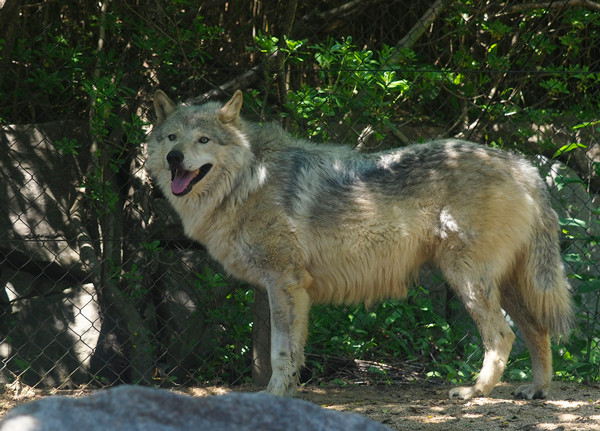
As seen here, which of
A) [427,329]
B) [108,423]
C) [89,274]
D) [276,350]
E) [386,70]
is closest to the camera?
[108,423]

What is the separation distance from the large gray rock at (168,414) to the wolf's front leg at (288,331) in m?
1.89

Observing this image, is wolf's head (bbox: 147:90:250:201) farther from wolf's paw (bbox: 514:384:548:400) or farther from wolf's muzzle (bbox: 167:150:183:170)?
wolf's paw (bbox: 514:384:548:400)

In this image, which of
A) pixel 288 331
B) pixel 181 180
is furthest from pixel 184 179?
pixel 288 331

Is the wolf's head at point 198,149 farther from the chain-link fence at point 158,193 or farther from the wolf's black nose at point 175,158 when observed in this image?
the chain-link fence at point 158,193

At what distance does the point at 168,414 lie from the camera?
1.86 meters

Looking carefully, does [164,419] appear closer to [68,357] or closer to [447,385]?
[447,385]

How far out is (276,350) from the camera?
152 inches

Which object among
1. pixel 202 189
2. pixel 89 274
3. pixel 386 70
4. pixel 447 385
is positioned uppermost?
pixel 386 70

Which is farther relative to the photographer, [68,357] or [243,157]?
[68,357]

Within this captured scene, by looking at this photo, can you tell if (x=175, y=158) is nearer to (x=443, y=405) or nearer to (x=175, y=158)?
(x=175, y=158)

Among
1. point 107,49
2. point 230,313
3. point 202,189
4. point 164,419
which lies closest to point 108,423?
point 164,419

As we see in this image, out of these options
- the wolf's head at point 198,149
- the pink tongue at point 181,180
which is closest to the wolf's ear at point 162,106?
the wolf's head at point 198,149

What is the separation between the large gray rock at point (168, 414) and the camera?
1.75m

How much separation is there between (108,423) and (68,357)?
3482mm
